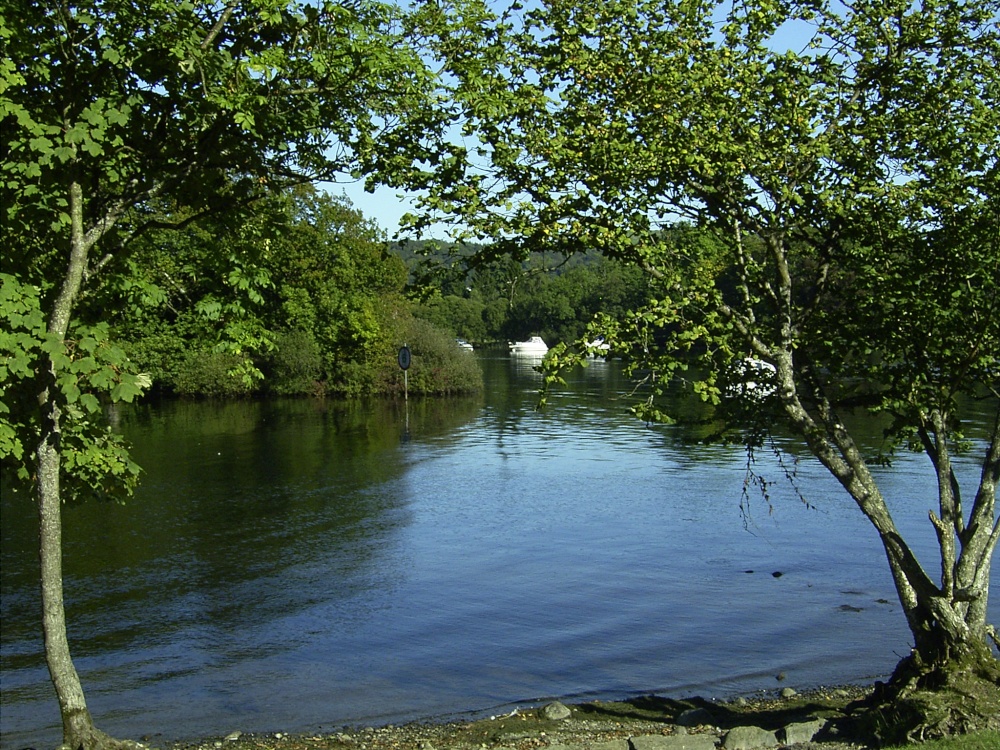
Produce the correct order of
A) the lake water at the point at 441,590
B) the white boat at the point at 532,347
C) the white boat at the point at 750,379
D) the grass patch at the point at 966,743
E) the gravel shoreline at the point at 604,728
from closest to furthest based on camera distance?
1. the grass patch at the point at 966,743
2. the gravel shoreline at the point at 604,728
3. the white boat at the point at 750,379
4. the lake water at the point at 441,590
5. the white boat at the point at 532,347

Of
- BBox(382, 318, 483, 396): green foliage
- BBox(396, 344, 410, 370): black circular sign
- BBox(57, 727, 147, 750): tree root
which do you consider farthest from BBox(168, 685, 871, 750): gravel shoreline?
BBox(382, 318, 483, 396): green foliage

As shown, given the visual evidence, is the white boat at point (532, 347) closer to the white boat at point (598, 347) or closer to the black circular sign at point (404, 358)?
the black circular sign at point (404, 358)

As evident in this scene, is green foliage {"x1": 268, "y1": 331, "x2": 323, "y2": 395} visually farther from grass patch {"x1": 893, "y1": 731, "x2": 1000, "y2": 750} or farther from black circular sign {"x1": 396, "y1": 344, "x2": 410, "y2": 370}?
grass patch {"x1": 893, "y1": 731, "x2": 1000, "y2": 750}

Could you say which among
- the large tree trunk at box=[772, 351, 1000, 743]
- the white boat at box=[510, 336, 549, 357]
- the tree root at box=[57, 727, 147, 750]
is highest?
the white boat at box=[510, 336, 549, 357]

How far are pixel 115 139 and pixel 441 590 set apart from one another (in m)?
10.3

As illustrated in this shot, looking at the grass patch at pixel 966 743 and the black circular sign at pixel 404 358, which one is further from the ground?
the black circular sign at pixel 404 358

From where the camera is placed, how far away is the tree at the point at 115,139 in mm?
6902

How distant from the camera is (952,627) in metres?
7.93

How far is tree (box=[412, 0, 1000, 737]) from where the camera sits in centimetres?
779

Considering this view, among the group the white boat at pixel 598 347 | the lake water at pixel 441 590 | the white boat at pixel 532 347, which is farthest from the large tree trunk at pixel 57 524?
the white boat at pixel 532 347

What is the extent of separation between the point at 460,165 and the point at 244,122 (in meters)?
1.89

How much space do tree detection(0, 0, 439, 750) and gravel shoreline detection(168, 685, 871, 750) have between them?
8.49ft

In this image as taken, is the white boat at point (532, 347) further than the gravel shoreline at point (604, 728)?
Yes

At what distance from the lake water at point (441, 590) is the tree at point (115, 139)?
4.01 m
